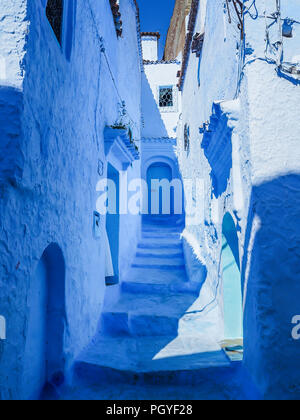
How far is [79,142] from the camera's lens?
11.3ft

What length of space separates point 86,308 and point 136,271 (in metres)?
2.97

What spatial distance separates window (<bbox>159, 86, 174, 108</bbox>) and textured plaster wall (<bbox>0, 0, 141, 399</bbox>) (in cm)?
846

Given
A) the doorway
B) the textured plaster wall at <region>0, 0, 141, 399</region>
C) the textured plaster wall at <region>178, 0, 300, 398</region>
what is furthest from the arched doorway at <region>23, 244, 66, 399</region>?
the doorway

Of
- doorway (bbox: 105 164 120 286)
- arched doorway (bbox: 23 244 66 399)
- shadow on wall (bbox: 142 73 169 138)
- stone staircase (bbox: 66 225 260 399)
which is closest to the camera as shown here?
arched doorway (bbox: 23 244 66 399)

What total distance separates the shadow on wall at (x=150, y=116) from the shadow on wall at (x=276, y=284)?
10533mm

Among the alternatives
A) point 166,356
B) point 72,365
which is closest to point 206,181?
point 166,356

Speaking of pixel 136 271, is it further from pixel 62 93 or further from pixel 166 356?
pixel 62 93

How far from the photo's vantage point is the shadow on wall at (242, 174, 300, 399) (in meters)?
2.37

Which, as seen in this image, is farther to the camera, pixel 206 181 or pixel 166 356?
pixel 206 181

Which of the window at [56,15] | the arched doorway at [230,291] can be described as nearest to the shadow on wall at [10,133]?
the window at [56,15]

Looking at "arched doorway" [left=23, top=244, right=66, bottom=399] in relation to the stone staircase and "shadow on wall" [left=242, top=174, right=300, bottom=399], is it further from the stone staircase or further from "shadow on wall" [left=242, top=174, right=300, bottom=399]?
"shadow on wall" [left=242, top=174, right=300, bottom=399]

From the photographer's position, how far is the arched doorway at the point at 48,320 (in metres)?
2.62
